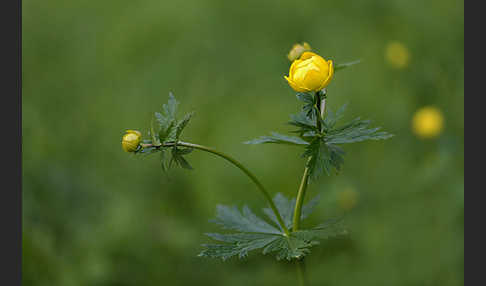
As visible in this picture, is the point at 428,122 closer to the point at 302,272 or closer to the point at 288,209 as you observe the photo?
the point at 288,209

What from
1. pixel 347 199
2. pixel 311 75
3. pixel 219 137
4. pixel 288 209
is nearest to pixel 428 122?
pixel 347 199

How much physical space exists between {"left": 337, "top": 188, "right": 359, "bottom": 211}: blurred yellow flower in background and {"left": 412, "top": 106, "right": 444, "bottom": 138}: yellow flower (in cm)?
48

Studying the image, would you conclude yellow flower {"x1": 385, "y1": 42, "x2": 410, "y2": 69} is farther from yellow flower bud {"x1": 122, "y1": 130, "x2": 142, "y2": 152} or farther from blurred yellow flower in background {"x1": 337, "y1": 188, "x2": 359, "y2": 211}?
yellow flower bud {"x1": 122, "y1": 130, "x2": 142, "y2": 152}

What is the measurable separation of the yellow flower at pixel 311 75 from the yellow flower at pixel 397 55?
6.01 feet

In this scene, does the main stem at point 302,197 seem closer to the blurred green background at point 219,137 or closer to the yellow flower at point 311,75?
the yellow flower at point 311,75

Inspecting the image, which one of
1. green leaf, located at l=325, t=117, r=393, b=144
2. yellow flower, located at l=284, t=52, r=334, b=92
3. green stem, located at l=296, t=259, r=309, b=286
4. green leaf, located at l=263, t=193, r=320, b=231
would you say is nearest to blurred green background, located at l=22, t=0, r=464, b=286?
green leaf, located at l=263, t=193, r=320, b=231

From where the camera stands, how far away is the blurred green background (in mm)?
2092

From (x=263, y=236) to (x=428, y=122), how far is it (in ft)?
5.24

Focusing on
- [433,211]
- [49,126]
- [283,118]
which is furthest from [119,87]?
[433,211]

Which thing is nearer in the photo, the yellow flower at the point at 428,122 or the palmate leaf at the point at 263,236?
the palmate leaf at the point at 263,236

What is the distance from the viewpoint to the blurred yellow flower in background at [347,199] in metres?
2.31

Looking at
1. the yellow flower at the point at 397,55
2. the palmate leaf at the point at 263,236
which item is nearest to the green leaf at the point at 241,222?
the palmate leaf at the point at 263,236

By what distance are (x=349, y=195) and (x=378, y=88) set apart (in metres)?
0.72

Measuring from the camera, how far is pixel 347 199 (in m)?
2.32
